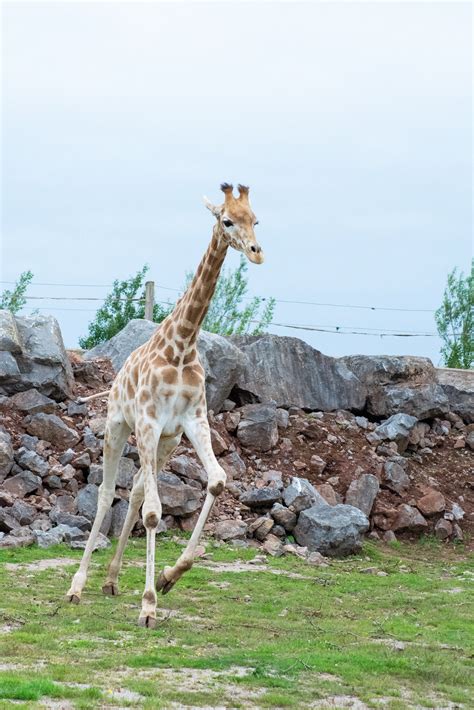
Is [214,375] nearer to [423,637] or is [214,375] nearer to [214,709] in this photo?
[423,637]

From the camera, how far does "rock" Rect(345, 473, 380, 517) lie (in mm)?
16734

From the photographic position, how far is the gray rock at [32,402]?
16438 mm

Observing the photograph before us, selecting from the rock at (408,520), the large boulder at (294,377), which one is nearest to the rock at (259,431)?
the large boulder at (294,377)

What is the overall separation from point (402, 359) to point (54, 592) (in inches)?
464

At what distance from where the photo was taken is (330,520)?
15117 millimetres

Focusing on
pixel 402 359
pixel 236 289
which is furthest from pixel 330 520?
pixel 236 289

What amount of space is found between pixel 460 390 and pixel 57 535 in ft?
33.4

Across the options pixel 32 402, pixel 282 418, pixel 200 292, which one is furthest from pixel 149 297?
pixel 200 292

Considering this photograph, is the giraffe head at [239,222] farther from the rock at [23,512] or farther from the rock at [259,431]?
the rock at [259,431]

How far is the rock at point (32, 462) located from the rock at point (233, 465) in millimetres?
2912

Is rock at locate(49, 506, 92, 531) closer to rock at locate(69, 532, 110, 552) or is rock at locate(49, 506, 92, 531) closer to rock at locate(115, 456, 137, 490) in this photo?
rock at locate(69, 532, 110, 552)

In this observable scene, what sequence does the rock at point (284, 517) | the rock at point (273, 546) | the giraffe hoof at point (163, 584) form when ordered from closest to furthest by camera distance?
1. the giraffe hoof at point (163, 584)
2. the rock at point (273, 546)
3. the rock at point (284, 517)

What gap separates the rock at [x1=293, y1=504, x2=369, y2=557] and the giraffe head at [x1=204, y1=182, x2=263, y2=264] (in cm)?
651

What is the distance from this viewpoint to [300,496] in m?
15.5
